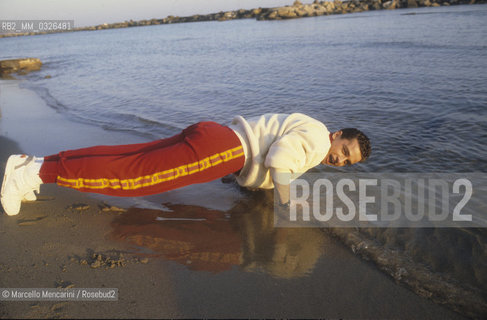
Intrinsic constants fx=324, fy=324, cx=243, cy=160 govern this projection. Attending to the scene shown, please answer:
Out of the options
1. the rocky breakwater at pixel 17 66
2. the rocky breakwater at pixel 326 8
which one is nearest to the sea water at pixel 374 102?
the rocky breakwater at pixel 17 66

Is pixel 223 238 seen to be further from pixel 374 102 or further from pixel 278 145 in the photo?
pixel 374 102

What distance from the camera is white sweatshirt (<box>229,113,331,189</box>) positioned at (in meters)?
2.72

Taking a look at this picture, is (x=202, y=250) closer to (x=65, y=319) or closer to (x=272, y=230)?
(x=272, y=230)

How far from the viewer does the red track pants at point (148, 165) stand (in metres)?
2.74

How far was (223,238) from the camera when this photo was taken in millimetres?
2752

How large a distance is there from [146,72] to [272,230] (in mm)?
12410


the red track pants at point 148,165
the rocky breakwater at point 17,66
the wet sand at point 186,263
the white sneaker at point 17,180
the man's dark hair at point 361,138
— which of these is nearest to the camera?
the wet sand at point 186,263

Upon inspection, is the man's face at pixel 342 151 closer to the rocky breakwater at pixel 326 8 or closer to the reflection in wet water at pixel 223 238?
the reflection in wet water at pixel 223 238

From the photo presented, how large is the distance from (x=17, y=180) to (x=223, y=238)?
6.19 feet

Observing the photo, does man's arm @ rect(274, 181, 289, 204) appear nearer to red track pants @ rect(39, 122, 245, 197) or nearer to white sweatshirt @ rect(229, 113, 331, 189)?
white sweatshirt @ rect(229, 113, 331, 189)

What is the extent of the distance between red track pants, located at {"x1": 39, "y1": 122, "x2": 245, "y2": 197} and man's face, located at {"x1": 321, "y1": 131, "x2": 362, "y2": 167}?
863 mm

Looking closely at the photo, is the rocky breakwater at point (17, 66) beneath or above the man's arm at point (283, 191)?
above

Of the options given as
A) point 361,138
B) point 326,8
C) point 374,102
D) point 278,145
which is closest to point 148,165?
point 278,145

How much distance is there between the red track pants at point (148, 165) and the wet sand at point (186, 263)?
40 cm
